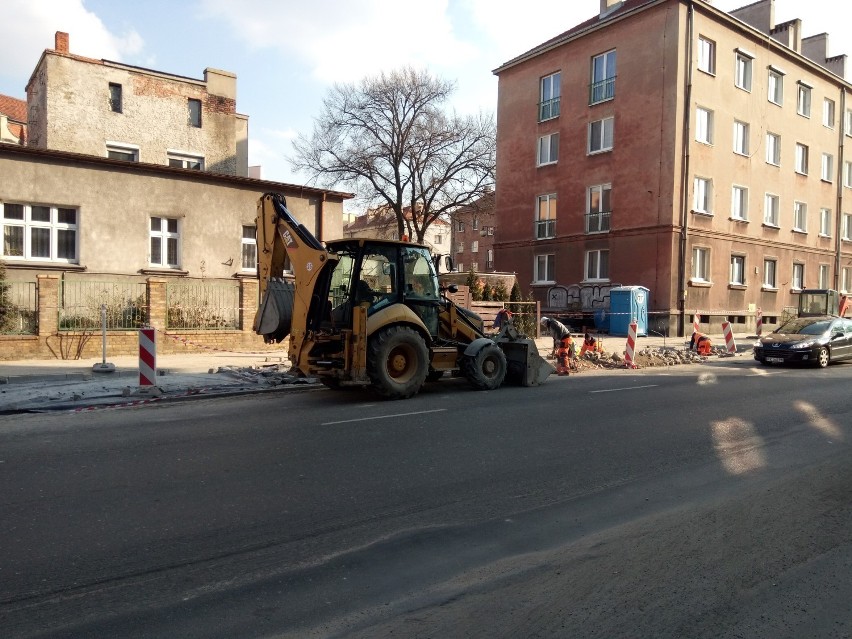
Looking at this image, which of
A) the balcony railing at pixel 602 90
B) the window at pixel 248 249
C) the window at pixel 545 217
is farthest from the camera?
the window at pixel 545 217

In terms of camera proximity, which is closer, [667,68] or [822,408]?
[822,408]

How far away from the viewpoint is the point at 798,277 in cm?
3388

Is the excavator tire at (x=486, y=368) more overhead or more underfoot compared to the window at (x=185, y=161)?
more underfoot

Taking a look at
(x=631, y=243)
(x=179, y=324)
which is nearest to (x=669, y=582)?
(x=179, y=324)

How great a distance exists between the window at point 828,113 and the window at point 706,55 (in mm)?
10626

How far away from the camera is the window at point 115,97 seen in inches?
1142

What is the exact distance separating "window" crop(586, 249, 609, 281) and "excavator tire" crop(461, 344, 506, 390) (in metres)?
18.8

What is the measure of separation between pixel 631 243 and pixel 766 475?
22.8 meters

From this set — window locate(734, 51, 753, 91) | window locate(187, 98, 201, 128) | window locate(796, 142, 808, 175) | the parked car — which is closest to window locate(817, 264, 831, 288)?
window locate(796, 142, 808, 175)

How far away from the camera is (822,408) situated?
10234mm

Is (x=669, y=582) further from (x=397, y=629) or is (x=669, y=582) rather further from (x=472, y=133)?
(x=472, y=133)

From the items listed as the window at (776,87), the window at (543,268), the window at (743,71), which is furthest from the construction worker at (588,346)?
the window at (776,87)

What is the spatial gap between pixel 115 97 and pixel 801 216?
3308 centimetres

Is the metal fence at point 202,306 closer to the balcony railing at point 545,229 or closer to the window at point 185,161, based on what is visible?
the window at point 185,161
